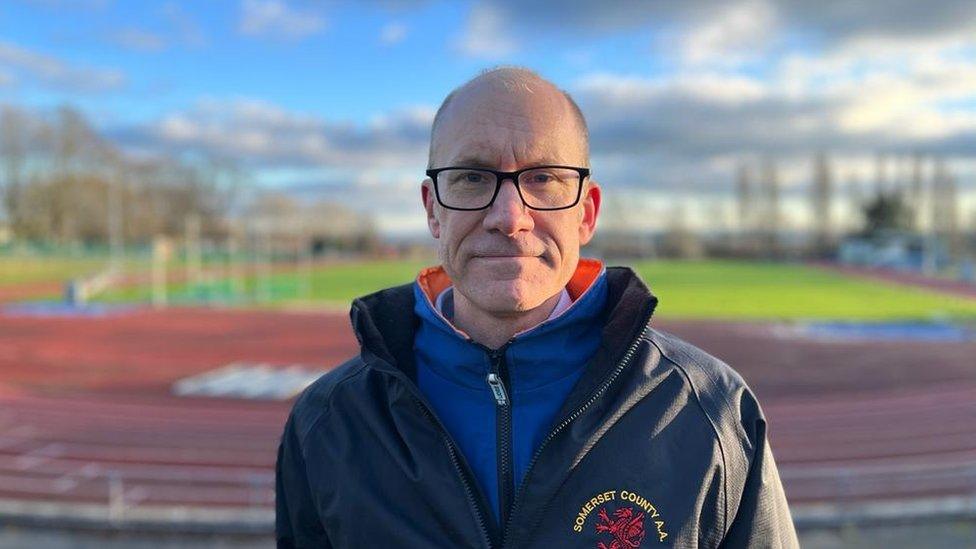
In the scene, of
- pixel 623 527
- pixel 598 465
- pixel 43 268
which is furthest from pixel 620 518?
pixel 43 268

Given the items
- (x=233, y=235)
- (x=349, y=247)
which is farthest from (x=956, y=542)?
(x=233, y=235)

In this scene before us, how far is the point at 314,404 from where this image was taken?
204 centimetres

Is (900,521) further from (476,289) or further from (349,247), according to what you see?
(349,247)

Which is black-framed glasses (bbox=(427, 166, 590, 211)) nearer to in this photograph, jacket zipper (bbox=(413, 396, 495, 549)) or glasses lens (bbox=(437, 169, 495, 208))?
glasses lens (bbox=(437, 169, 495, 208))

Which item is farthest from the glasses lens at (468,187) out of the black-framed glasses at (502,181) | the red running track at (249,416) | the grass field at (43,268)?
the grass field at (43,268)

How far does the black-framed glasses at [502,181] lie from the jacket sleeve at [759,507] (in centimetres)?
73

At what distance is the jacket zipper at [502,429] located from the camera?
5.94 feet

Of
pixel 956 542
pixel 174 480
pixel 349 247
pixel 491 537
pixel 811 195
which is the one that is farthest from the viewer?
pixel 811 195

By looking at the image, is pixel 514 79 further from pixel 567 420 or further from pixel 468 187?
pixel 567 420

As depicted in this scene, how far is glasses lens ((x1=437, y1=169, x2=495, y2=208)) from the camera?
178cm

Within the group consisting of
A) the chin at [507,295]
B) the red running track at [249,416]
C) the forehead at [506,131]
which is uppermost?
the forehead at [506,131]

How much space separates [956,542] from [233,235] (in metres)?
82.8

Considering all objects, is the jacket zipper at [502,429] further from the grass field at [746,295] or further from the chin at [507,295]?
the grass field at [746,295]

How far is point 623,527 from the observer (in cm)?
173
